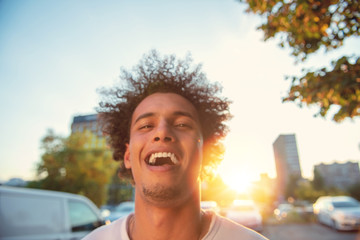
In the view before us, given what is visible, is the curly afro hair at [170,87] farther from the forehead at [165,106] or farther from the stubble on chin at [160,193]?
the stubble on chin at [160,193]

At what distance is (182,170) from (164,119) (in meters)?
0.46

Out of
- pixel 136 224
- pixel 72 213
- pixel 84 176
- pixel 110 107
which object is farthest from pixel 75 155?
pixel 136 224

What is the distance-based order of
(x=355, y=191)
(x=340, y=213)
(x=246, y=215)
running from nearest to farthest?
(x=246, y=215), (x=340, y=213), (x=355, y=191)

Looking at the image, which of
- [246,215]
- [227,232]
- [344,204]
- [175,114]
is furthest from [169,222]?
[344,204]

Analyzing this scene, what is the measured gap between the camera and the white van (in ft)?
13.3

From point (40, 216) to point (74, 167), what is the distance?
1552 cm

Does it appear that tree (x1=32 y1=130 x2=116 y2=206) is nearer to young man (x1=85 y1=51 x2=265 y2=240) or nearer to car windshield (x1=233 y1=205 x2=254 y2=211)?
car windshield (x1=233 y1=205 x2=254 y2=211)

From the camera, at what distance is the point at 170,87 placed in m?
2.59

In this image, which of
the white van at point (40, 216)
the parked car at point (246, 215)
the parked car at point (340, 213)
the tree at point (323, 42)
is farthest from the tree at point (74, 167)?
the tree at point (323, 42)

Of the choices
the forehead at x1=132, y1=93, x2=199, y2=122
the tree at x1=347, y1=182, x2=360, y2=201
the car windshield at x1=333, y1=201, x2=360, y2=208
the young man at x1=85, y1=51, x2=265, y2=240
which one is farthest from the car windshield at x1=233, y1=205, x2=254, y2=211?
the tree at x1=347, y1=182, x2=360, y2=201

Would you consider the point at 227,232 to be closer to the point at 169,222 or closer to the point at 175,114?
the point at 169,222

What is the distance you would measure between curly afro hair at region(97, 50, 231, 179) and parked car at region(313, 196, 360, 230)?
11.6 metres

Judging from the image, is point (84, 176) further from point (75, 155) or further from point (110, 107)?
point (110, 107)

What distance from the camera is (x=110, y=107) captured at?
2.97m
